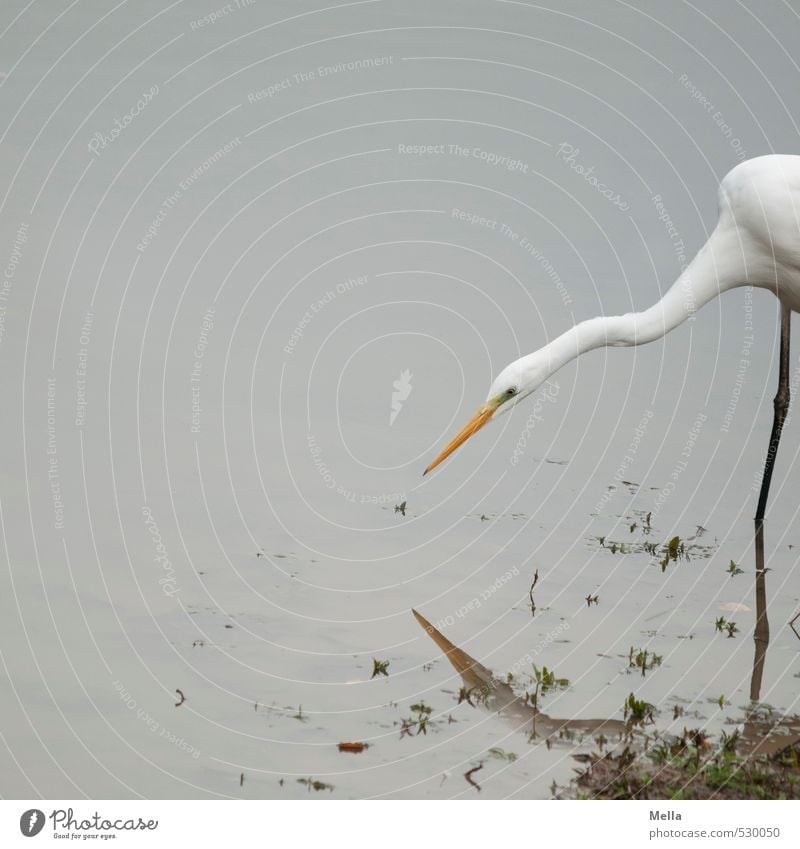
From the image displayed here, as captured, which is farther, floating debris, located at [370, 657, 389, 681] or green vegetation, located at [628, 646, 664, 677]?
green vegetation, located at [628, 646, 664, 677]

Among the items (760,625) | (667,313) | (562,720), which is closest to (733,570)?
(760,625)

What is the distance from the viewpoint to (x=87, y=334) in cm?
572

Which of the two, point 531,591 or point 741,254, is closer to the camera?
point 531,591

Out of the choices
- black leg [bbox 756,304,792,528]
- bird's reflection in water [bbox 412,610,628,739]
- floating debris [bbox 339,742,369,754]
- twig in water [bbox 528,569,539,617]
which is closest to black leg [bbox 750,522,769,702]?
black leg [bbox 756,304,792,528]

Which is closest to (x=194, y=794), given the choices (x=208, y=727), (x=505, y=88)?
(x=208, y=727)

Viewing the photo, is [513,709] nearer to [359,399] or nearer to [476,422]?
[476,422]

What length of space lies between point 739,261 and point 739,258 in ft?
0.04

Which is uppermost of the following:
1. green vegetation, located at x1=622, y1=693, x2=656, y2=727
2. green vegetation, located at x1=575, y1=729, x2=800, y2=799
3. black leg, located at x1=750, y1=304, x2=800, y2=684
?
black leg, located at x1=750, y1=304, x2=800, y2=684

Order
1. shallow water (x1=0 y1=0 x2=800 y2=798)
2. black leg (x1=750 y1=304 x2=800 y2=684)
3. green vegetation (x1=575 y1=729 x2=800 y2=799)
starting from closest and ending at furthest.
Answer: green vegetation (x1=575 y1=729 x2=800 y2=799), shallow water (x1=0 y1=0 x2=800 y2=798), black leg (x1=750 y1=304 x2=800 y2=684)

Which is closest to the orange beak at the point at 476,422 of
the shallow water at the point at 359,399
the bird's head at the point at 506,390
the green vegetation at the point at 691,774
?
the bird's head at the point at 506,390

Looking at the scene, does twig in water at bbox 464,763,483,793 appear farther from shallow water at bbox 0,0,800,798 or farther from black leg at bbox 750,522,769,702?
black leg at bbox 750,522,769,702

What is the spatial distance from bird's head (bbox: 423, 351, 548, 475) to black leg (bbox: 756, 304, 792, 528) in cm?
122

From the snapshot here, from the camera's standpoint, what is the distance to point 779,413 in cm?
514

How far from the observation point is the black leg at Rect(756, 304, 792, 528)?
5.02m
